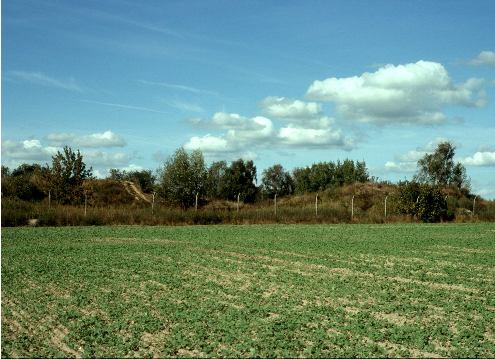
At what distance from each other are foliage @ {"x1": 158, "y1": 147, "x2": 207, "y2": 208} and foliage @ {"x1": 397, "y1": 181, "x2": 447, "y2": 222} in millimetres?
14672

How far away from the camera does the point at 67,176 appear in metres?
37.2

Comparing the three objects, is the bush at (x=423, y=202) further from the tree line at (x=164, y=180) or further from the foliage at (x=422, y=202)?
the tree line at (x=164, y=180)

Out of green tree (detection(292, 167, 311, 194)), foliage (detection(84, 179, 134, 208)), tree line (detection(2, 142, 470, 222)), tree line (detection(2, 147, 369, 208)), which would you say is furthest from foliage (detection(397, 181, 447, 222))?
green tree (detection(292, 167, 311, 194))

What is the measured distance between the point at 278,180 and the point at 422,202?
45.2 meters

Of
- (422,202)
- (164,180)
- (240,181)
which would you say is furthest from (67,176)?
(240,181)

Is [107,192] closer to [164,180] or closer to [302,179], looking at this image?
[164,180]

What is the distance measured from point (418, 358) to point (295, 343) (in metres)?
1.34

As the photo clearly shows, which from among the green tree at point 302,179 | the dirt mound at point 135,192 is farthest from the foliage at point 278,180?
the dirt mound at point 135,192

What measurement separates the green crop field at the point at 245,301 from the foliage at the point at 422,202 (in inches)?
736

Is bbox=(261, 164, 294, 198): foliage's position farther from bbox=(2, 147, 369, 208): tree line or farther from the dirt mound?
the dirt mound

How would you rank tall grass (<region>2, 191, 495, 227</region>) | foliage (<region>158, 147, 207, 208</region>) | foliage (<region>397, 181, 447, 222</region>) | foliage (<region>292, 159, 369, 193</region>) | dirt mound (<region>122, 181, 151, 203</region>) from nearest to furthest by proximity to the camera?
tall grass (<region>2, 191, 495, 227</region>), foliage (<region>397, 181, 447, 222</region>), foliage (<region>158, 147, 207, 208</region>), dirt mound (<region>122, 181, 151, 203</region>), foliage (<region>292, 159, 369, 193</region>)

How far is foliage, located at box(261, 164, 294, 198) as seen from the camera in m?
79.8

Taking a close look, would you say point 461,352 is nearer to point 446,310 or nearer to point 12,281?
point 446,310

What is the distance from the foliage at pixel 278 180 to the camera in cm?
7981
